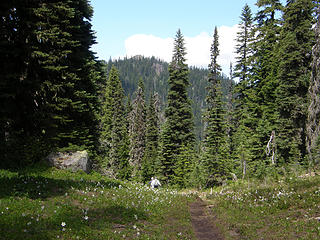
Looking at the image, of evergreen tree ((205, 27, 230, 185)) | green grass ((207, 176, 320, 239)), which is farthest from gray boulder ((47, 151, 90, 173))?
evergreen tree ((205, 27, 230, 185))

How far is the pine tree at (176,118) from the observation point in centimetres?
3250

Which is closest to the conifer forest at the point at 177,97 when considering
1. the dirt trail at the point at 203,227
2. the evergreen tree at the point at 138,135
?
the dirt trail at the point at 203,227

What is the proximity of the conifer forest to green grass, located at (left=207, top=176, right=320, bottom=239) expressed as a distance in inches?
191

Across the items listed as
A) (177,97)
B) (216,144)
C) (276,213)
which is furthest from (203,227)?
(177,97)

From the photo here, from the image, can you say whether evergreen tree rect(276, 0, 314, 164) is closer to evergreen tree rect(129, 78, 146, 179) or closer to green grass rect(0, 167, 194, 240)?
green grass rect(0, 167, 194, 240)

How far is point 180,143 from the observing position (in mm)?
33000

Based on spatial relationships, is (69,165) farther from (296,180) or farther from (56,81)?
(296,180)

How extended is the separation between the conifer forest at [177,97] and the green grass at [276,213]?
4.86 metres

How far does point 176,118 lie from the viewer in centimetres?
3250

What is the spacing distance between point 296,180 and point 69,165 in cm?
1504

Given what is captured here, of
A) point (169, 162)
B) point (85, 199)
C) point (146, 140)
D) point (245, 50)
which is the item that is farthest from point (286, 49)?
point (146, 140)

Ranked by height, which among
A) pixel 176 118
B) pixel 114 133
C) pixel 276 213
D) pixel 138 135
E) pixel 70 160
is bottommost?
pixel 276 213

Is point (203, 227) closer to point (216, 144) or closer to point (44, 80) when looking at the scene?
point (44, 80)

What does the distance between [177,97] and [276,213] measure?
24146mm
